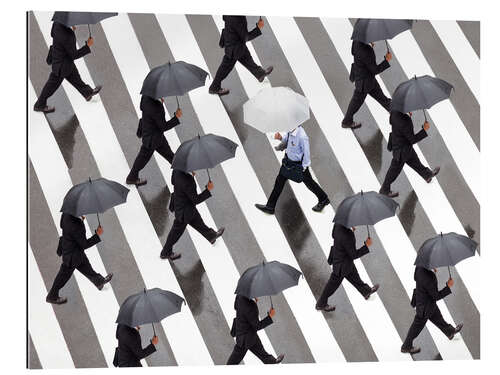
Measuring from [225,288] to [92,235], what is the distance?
2.44 meters

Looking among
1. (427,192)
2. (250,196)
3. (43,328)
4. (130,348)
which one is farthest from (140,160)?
(427,192)

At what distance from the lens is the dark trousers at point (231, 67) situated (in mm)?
32812

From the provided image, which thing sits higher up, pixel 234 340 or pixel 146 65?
pixel 146 65

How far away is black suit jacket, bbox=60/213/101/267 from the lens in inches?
1204

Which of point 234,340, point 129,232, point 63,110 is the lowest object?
point 234,340

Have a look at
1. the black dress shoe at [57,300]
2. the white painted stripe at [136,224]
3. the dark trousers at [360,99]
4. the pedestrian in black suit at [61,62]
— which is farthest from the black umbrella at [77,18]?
the black dress shoe at [57,300]

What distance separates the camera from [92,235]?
31.4 meters

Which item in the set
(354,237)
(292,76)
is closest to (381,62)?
(292,76)

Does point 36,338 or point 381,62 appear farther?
point 381,62

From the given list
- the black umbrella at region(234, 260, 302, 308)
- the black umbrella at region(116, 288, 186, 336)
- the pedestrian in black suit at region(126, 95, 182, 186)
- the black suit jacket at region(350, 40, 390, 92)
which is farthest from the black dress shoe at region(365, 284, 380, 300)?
the pedestrian in black suit at region(126, 95, 182, 186)

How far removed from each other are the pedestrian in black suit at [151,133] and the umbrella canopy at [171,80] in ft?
0.95

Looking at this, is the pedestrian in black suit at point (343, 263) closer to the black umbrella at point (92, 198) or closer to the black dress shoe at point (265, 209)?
the black dress shoe at point (265, 209)

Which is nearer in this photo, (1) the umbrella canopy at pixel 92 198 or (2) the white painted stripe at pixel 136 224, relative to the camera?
(1) the umbrella canopy at pixel 92 198

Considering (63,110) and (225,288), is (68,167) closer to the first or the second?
(63,110)
